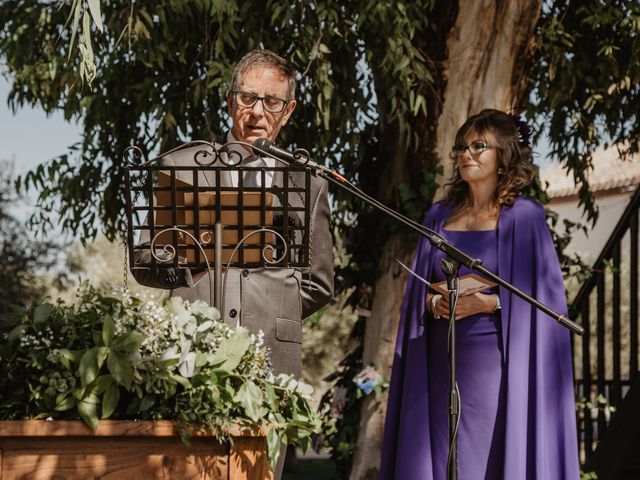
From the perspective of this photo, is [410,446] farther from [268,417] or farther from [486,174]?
[268,417]

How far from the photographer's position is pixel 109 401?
75.7 inches

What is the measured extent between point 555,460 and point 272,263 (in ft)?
5.31

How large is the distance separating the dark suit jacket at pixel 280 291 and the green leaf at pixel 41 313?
0.70 metres

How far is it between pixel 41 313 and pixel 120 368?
234mm

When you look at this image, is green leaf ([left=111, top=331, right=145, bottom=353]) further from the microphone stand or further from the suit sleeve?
the suit sleeve

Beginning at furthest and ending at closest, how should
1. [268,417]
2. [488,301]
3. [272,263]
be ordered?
[488,301] → [272,263] → [268,417]

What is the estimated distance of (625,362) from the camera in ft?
71.1

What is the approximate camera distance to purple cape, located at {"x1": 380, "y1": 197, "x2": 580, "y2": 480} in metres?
3.60

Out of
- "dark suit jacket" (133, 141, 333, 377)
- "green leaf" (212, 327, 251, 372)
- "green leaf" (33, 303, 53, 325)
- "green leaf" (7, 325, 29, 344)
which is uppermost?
"dark suit jacket" (133, 141, 333, 377)

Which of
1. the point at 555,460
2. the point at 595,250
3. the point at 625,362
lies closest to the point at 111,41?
the point at 555,460

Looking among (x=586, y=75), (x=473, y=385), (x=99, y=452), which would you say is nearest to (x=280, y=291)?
(x=473, y=385)

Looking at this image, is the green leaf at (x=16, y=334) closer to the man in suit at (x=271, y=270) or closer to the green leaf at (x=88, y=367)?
the green leaf at (x=88, y=367)

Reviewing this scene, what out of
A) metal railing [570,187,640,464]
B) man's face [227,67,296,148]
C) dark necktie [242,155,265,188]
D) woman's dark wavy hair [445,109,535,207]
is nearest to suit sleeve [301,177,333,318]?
man's face [227,67,296,148]

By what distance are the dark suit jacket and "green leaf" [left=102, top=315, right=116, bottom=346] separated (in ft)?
2.54
